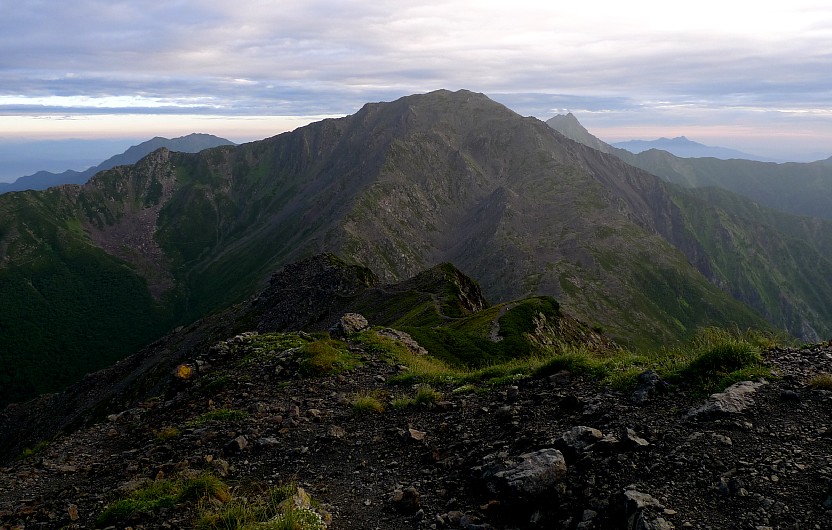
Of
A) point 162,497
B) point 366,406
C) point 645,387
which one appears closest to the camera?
point 162,497

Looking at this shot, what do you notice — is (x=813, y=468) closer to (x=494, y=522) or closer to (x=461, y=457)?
(x=494, y=522)

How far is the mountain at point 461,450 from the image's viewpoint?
8.40 m

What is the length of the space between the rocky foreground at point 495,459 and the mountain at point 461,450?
4 centimetres

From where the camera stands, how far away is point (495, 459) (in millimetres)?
10414

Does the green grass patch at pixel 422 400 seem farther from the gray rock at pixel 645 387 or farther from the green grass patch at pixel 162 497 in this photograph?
the green grass patch at pixel 162 497

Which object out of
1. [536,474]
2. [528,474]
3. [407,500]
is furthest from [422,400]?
[536,474]

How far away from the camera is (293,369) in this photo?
20.3 metres

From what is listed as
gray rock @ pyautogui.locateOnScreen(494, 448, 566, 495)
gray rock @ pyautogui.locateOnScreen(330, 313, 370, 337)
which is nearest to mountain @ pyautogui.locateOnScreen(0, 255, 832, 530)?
gray rock @ pyautogui.locateOnScreen(494, 448, 566, 495)

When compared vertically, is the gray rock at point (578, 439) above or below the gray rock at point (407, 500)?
above

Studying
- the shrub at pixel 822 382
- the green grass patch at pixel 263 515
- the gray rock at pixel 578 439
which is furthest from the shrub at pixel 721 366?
the green grass patch at pixel 263 515

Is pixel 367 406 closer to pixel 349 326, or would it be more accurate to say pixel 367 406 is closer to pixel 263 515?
pixel 263 515

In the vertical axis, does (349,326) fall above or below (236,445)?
below

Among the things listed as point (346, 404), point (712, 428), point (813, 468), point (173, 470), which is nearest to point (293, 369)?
point (346, 404)

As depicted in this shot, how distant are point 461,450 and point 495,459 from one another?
4.59 feet
